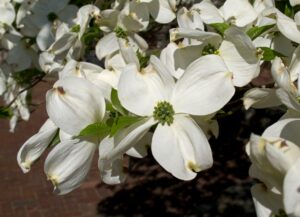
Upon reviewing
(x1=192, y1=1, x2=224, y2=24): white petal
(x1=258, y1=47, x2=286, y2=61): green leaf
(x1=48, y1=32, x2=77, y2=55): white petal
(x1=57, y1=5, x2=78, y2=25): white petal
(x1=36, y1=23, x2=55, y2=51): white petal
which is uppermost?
(x1=258, y1=47, x2=286, y2=61): green leaf

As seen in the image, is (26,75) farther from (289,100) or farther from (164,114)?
(289,100)

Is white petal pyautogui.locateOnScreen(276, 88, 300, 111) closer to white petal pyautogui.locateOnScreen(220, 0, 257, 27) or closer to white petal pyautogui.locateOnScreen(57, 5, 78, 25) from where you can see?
white petal pyautogui.locateOnScreen(220, 0, 257, 27)

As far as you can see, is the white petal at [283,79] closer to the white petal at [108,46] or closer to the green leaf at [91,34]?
the white petal at [108,46]

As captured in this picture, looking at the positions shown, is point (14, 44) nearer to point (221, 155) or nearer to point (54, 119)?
point (54, 119)

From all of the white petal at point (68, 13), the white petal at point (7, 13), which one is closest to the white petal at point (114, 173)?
the white petal at point (68, 13)

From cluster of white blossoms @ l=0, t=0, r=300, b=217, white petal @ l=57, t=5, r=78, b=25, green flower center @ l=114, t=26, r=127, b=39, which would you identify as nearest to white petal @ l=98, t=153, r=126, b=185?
cluster of white blossoms @ l=0, t=0, r=300, b=217

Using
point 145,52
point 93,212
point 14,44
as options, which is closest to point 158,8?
point 145,52
